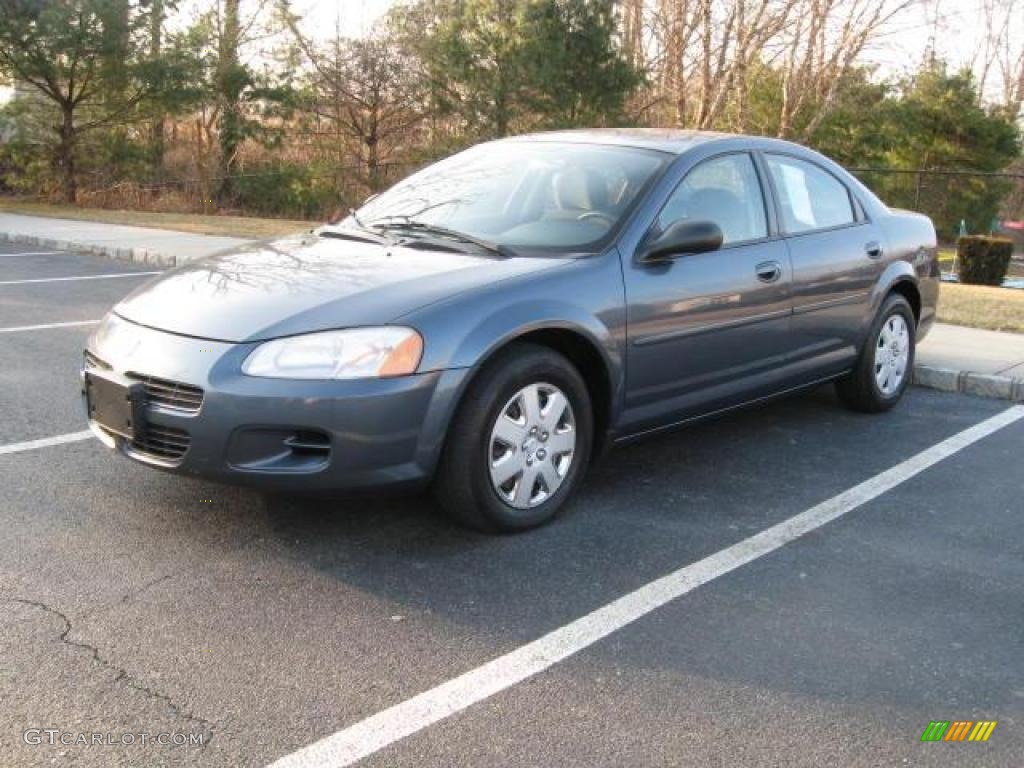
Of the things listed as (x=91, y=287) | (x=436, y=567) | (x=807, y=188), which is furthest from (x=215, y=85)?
(x=436, y=567)

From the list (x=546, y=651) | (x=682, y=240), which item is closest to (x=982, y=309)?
(x=682, y=240)

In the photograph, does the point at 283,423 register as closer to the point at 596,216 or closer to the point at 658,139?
the point at 596,216

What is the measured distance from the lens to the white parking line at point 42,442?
482cm

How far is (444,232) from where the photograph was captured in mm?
4668

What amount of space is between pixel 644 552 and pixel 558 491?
0.44 meters

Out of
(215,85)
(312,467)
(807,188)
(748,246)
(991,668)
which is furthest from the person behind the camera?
(215,85)

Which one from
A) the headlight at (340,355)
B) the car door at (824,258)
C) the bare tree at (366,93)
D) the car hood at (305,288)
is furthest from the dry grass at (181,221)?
the headlight at (340,355)

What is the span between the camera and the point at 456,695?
2.91 m

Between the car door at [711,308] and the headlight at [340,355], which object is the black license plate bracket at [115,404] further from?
the car door at [711,308]

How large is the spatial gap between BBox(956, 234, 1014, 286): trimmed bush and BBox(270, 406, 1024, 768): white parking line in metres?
12.8

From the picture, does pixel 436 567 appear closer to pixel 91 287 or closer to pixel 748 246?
pixel 748 246

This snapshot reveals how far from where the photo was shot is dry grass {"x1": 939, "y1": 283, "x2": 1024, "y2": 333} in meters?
8.69

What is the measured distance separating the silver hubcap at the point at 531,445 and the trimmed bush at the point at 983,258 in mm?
13899

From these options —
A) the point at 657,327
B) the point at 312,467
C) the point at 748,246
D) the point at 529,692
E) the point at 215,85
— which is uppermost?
the point at 215,85
